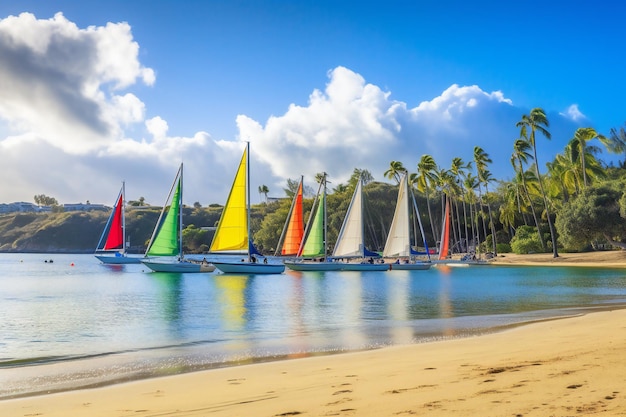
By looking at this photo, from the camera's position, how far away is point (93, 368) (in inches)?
502

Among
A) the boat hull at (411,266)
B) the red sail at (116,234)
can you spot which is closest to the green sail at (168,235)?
the boat hull at (411,266)

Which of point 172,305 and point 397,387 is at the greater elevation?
point 397,387

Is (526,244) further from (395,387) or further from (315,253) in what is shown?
(395,387)

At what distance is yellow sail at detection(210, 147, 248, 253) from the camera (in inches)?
1976

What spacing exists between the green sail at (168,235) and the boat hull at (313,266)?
1177 centimetres

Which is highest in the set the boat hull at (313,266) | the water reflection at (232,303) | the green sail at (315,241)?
the green sail at (315,241)

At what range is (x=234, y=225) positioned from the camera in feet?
165

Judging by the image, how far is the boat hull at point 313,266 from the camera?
57438 millimetres

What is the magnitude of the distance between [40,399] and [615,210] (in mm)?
65979

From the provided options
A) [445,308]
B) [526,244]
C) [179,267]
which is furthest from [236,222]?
[526,244]

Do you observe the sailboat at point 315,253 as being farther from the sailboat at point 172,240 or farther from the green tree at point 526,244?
the green tree at point 526,244

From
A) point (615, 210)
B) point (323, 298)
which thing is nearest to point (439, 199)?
point (615, 210)

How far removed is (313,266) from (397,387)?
49.7 metres

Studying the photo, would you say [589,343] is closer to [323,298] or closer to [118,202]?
[323,298]
